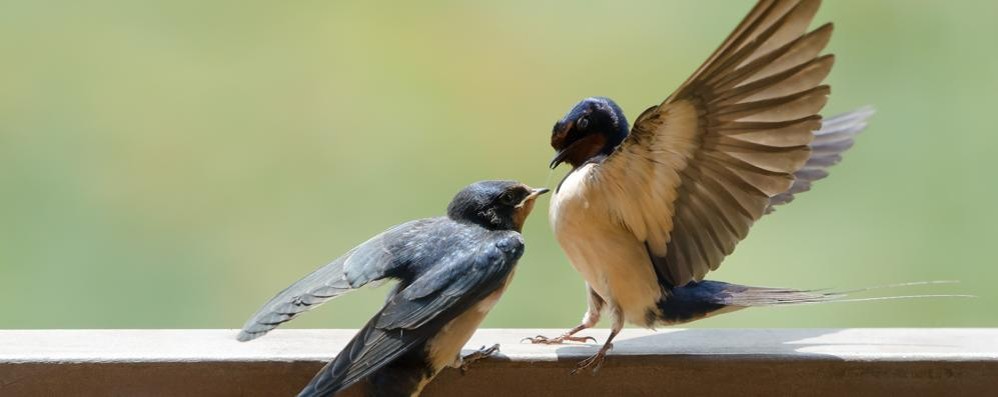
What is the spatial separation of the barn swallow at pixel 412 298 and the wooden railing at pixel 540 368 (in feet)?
0.26

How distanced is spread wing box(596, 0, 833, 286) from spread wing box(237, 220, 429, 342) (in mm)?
271

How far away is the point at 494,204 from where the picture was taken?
1.74m

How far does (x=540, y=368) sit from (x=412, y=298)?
0.66 ft

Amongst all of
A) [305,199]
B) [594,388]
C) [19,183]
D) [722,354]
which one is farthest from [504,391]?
[19,183]

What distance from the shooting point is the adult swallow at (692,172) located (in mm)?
1538

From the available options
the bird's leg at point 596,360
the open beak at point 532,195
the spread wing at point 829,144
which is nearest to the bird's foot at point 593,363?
the bird's leg at point 596,360

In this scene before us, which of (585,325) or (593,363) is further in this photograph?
(585,325)

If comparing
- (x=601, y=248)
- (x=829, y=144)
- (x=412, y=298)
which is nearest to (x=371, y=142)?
(x=829, y=144)

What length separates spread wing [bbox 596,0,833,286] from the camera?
1524 millimetres

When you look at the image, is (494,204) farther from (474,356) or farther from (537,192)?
(474,356)

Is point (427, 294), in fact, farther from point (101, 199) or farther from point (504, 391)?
point (101, 199)

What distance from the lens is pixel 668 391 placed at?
1.70m

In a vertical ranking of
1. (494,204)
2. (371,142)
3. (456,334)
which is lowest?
(371,142)

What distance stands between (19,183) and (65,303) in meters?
0.33
